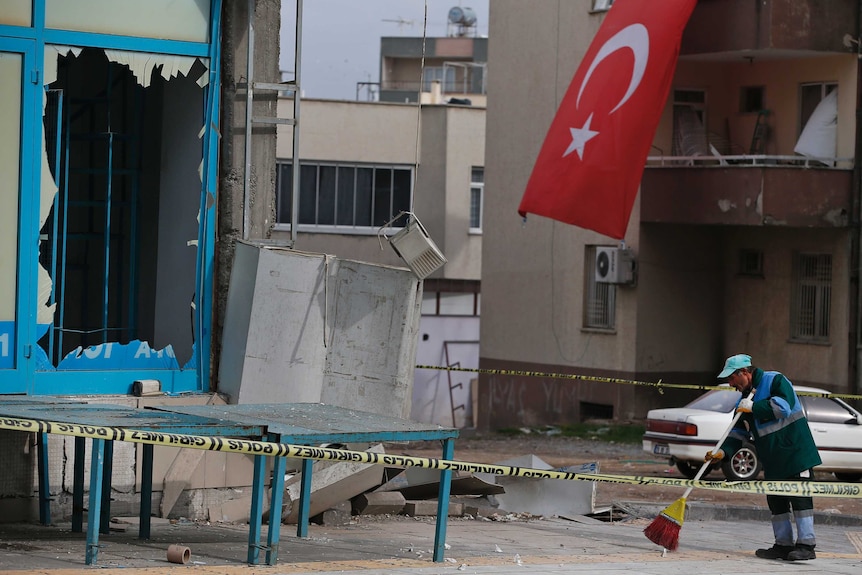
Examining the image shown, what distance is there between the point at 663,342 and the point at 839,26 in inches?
280

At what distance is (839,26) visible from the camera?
86.4 feet

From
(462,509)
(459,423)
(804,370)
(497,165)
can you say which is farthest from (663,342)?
(462,509)

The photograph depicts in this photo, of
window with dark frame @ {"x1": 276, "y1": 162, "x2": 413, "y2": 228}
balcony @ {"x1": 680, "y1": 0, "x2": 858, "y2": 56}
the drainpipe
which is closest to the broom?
the drainpipe

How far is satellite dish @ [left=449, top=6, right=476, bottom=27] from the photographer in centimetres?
6700

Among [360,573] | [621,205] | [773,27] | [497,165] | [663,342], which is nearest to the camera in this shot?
[360,573]

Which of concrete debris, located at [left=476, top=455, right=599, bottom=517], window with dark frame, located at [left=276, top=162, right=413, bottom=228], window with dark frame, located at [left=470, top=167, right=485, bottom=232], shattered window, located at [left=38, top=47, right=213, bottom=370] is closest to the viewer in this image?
shattered window, located at [left=38, top=47, right=213, bottom=370]

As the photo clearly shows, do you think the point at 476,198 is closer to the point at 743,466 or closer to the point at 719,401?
the point at 719,401

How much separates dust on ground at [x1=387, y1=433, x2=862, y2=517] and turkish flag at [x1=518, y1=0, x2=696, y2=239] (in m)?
3.61

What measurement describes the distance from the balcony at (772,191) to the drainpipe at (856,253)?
0.14 m

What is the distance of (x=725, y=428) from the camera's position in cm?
1897

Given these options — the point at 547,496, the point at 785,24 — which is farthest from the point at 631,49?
the point at 547,496

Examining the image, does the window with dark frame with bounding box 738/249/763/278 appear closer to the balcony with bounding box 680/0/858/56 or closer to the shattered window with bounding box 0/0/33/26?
the balcony with bounding box 680/0/858/56

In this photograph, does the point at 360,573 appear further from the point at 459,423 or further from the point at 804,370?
the point at 459,423

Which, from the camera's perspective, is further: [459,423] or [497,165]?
[459,423]
